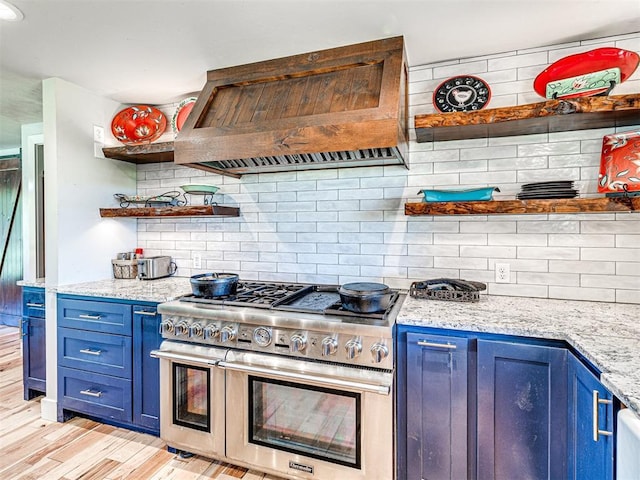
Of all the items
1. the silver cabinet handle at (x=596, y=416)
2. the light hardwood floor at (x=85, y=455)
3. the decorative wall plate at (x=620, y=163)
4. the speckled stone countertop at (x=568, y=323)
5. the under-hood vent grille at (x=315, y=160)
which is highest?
the under-hood vent grille at (x=315, y=160)

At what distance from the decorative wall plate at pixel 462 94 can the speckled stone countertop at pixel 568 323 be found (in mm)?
1089

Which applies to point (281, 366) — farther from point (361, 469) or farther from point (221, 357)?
point (361, 469)

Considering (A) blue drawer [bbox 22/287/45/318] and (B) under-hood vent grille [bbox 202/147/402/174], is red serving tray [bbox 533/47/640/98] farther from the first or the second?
(A) blue drawer [bbox 22/287/45/318]

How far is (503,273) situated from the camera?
2010 mm

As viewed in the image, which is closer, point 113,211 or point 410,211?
point 410,211

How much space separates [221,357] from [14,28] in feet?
6.64

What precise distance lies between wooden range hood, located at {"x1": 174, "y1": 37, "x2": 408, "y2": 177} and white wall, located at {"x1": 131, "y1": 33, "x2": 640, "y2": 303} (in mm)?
242

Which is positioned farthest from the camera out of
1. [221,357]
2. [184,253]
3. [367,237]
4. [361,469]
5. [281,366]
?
[184,253]

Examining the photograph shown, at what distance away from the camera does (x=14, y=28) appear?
1.82m

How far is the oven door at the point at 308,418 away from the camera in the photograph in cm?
153

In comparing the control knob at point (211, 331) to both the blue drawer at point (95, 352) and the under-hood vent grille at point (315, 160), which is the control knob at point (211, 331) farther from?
the under-hood vent grille at point (315, 160)

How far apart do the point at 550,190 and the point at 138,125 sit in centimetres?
280

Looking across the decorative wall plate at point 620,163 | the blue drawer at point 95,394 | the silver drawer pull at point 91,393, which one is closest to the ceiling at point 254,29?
the decorative wall plate at point 620,163

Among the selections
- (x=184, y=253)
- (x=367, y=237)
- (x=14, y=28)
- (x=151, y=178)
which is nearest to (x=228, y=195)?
(x=184, y=253)
